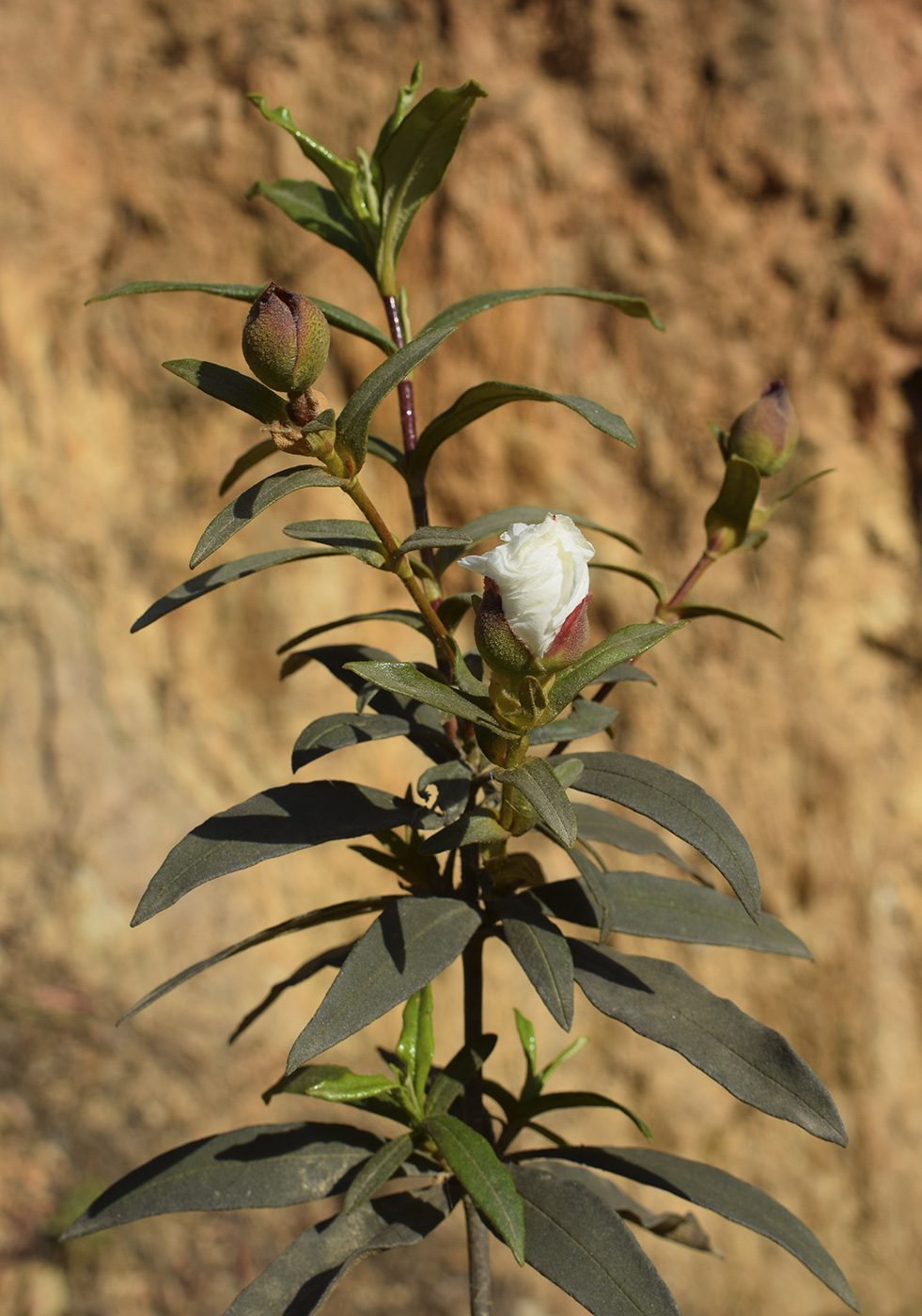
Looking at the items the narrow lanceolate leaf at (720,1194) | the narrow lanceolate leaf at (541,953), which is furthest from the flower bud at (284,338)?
the narrow lanceolate leaf at (720,1194)

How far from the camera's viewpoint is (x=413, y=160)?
2.28 ft

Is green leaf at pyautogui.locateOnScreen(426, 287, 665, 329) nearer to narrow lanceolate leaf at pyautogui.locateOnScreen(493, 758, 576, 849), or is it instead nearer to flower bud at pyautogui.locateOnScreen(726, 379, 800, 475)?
flower bud at pyautogui.locateOnScreen(726, 379, 800, 475)

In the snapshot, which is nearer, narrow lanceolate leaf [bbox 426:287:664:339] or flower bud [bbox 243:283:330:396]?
flower bud [bbox 243:283:330:396]

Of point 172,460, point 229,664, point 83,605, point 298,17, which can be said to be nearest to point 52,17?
point 298,17

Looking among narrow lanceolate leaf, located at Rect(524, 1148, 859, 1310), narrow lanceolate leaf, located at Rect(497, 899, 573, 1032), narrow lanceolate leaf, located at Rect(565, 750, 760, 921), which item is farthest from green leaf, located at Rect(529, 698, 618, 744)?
narrow lanceolate leaf, located at Rect(524, 1148, 859, 1310)

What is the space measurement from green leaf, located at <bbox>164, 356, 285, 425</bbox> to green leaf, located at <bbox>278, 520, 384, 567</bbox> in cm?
7

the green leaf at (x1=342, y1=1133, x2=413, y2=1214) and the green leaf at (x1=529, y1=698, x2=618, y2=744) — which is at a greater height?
the green leaf at (x1=529, y1=698, x2=618, y2=744)

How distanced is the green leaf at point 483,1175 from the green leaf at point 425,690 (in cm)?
31

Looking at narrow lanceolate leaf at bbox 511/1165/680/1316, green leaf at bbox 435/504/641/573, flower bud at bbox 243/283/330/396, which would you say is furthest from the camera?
green leaf at bbox 435/504/641/573

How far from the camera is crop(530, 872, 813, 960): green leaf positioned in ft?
2.25

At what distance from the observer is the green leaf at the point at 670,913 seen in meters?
0.69

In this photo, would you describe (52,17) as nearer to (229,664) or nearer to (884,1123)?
(229,664)

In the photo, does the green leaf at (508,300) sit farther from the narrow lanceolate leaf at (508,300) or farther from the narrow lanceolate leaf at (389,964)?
the narrow lanceolate leaf at (389,964)

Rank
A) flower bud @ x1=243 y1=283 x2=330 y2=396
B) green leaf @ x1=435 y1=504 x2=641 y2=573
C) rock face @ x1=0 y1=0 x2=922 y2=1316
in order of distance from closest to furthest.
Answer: flower bud @ x1=243 y1=283 x2=330 y2=396 < green leaf @ x1=435 y1=504 x2=641 y2=573 < rock face @ x1=0 y1=0 x2=922 y2=1316
